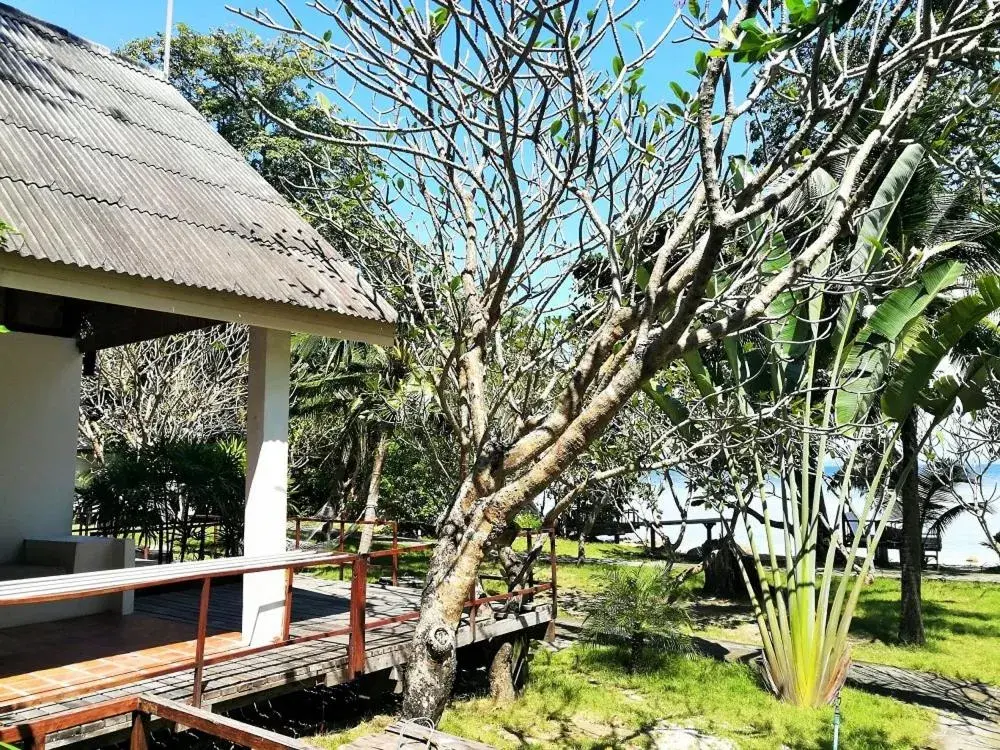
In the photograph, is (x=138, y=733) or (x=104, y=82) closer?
(x=138, y=733)

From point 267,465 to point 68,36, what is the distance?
20.1ft

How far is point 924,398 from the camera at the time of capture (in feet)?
29.1

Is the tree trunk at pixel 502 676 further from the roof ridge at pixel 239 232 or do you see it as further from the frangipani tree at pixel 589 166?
the roof ridge at pixel 239 232

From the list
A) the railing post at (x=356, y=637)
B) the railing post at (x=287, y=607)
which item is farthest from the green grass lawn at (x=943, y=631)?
the railing post at (x=287, y=607)

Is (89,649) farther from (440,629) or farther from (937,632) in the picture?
(937,632)

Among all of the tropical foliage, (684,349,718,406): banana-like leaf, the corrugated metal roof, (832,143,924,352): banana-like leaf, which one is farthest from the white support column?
(832,143,924,352): banana-like leaf

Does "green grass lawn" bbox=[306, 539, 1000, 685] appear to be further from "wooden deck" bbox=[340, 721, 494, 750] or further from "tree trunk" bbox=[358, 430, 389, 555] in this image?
"wooden deck" bbox=[340, 721, 494, 750]

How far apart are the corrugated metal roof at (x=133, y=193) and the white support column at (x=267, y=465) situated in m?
0.61

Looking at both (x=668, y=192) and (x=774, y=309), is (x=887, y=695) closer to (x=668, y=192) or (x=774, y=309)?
(x=774, y=309)

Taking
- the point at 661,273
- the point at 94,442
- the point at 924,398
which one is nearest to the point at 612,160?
the point at 661,273

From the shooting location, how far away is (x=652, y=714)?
27.0 feet

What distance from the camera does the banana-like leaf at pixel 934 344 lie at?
25.0 ft

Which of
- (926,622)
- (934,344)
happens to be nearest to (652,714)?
(934,344)

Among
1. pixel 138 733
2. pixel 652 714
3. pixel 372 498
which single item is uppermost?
pixel 372 498
